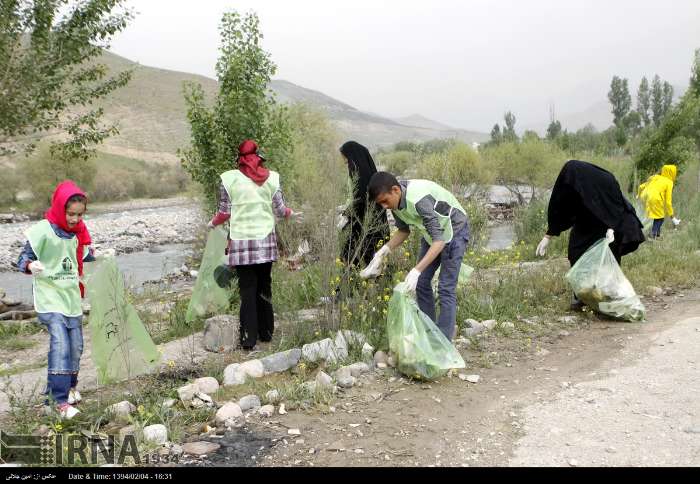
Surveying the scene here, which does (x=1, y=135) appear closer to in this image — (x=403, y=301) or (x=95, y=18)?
(x=95, y=18)

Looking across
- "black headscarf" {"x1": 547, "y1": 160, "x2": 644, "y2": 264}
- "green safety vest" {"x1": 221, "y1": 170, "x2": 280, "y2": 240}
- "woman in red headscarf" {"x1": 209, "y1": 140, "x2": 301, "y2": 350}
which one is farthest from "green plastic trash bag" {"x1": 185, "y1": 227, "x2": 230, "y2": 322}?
"black headscarf" {"x1": 547, "y1": 160, "x2": 644, "y2": 264}

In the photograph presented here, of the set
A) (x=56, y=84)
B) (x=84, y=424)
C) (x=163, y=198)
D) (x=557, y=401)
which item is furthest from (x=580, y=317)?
(x=163, y=198)

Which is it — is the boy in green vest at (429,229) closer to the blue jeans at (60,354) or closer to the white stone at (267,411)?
the white stone at (267,411)

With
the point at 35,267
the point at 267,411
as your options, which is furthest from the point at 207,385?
the point at 35,267

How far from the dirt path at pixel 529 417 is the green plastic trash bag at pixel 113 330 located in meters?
1.19

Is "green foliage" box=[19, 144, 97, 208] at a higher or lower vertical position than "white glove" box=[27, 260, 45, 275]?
higher

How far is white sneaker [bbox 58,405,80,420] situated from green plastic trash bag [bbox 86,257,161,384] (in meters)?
0.40

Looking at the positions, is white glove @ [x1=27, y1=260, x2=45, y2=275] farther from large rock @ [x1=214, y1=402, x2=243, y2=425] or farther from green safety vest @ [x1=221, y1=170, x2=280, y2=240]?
green safety vest @ [x1=221, y1=170, x2=280, y2=240]

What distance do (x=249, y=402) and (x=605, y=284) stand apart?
3275 millimetres

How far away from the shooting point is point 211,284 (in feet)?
16.8

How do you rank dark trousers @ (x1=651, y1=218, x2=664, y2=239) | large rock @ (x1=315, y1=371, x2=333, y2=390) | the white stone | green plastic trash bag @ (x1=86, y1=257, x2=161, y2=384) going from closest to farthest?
1. the white stone
2. large rock @ (x1=315, y1=371, x2=333, y2=390)
3. green plastic trash bag @ (x1=86, y1=257, x2=161, y2=384)
4. dark trousers @ (x1=651, y1=218, x2=664, y2=239)

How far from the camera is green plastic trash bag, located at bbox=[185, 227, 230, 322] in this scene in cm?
497

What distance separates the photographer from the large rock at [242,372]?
371cm
